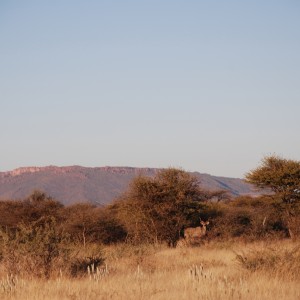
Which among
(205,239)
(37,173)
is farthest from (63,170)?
(205,239)

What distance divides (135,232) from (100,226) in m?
3.51

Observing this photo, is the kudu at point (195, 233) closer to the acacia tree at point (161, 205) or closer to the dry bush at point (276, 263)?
the acacia tree at point (161, 205)

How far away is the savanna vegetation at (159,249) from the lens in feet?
30.7

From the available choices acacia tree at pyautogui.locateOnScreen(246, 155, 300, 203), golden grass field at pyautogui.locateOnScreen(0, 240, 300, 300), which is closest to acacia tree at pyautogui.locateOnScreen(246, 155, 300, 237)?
acacia tree at pyautogui.locateOnScreen(246, 155, 300, 203)

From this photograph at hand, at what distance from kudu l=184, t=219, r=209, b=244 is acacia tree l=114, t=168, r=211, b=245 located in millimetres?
499

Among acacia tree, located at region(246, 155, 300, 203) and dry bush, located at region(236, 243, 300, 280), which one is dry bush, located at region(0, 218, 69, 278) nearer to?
dry bush, located at region(236, 243, 300, 280)

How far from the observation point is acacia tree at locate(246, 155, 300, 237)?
28.5m

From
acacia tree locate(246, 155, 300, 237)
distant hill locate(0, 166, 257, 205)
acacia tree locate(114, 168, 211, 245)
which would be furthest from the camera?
distant hill locate(0, 166, 257, 205)

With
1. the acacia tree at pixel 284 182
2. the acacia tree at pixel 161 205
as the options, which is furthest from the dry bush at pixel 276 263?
the acacia tree at pixel 284 182

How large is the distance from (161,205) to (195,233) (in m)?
2.37

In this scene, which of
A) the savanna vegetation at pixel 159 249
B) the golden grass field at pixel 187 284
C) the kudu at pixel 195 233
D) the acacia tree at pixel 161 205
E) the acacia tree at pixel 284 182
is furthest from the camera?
the acacia tree at pixel 284 182

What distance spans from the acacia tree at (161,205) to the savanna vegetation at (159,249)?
5 cm

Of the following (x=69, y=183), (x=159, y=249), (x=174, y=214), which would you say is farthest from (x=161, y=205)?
(x=69, y=183)

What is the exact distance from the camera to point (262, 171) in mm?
29891
